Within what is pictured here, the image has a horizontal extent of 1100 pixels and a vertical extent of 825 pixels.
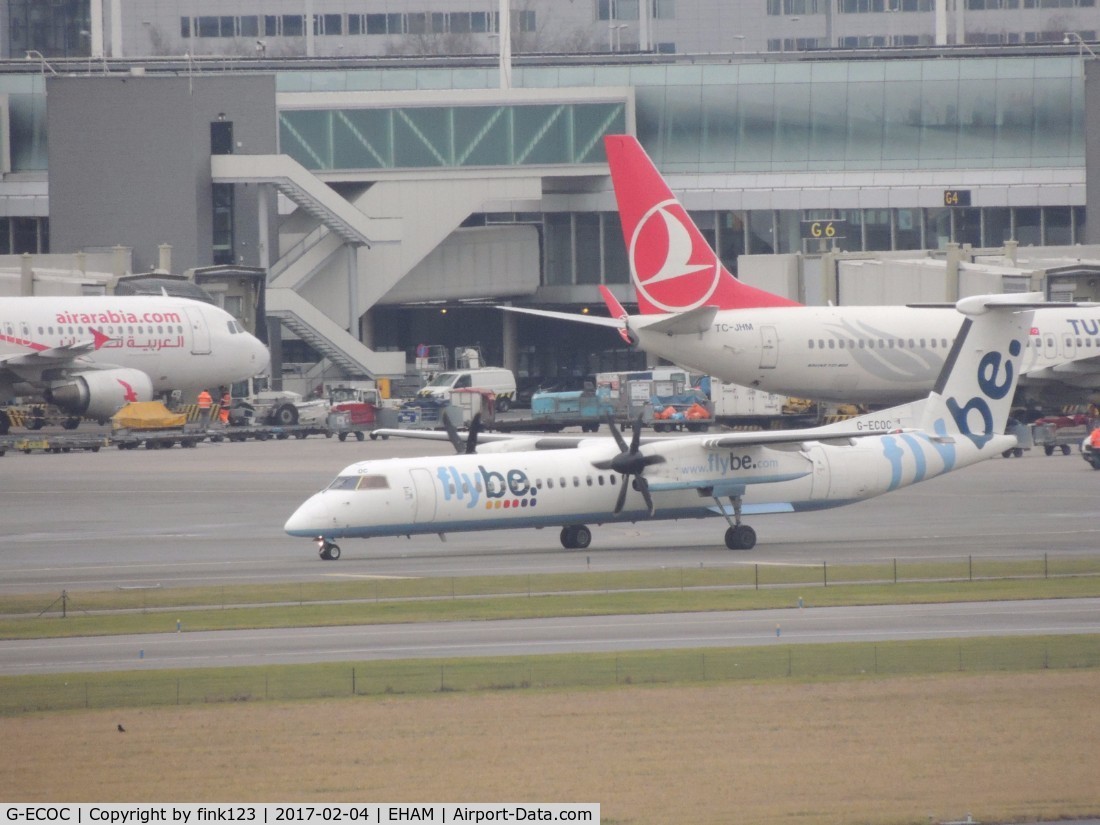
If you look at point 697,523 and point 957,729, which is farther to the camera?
point 697,523

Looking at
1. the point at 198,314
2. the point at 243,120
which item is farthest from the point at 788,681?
the point at 243,120

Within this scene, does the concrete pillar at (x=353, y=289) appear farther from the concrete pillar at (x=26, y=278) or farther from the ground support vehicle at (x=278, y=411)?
the concrete pillar at (x=26, y=278)

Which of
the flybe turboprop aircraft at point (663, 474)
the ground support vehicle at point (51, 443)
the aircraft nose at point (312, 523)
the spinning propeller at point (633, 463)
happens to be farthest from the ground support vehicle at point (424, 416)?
the aircraft nose at point (312, 523)

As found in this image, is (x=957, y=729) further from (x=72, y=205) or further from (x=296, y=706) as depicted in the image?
(x=72, y=205)

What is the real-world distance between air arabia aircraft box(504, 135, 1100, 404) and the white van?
2692cm

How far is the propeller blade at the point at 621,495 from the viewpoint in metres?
46.6

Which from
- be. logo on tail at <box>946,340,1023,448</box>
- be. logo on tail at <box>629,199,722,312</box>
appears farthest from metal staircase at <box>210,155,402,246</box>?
be. logo on tail at <box>946,340,1023,448</box>

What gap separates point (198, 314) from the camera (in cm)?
8281

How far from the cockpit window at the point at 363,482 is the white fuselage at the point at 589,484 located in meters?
0.03

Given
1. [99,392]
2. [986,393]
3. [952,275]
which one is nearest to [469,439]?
[986,393]

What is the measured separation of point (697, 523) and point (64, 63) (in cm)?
7823

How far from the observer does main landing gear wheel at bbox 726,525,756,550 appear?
4797 centimetres

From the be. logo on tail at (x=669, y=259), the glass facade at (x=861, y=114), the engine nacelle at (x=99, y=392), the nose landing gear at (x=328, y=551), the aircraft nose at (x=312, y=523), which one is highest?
the glass facade at (x=861, y=114)

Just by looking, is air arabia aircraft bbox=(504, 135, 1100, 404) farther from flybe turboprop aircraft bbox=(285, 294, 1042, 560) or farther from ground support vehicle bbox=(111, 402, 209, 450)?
ground support vehicle bbox=(111, 402, 209, 450)
